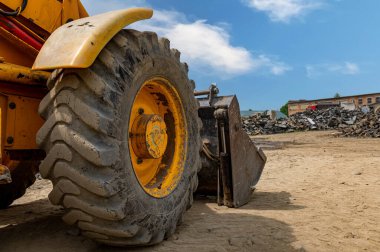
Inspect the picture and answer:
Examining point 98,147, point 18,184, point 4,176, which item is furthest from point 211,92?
point 4,176

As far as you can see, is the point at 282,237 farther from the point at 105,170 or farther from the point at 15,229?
the point at 15,229

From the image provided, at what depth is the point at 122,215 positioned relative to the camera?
221 centimetres

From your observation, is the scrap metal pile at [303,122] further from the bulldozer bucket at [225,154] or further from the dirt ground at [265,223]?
the bulldozer bucket at [225,154]

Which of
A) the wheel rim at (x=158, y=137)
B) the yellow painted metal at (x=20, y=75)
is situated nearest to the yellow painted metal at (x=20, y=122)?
the yellow painted metal at (x=20, y=75)

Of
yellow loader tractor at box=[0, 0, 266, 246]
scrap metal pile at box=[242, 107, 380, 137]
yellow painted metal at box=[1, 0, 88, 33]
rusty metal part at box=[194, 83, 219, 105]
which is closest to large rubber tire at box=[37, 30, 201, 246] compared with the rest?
yellow loader tractor at box=[0, 0, 266, 246]

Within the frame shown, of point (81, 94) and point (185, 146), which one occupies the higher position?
point (81, 94)

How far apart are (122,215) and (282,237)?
4.57 feet

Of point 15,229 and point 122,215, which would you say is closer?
point 122,215

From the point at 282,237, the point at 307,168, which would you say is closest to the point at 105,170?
the point at 282,237

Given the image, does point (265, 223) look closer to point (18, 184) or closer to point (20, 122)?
point (20, 122)

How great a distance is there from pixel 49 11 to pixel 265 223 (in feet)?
8.37

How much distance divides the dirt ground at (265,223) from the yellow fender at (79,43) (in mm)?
1269

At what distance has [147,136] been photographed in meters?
2.79

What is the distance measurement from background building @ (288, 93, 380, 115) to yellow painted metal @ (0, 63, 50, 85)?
39.4 meters
